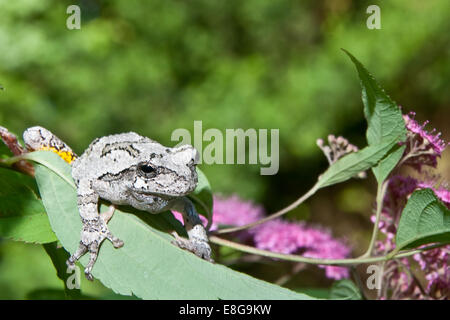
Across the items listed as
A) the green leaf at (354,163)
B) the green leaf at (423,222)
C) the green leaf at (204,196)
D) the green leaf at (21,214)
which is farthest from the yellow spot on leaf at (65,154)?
the green leaf at (423,222)

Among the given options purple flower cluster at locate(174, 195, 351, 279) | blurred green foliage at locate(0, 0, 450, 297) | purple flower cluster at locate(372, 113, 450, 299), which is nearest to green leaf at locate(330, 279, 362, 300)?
purple flower cluster at locate(372, 113, 450, 299)

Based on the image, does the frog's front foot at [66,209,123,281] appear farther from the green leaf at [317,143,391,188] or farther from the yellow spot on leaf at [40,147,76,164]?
the green leaf at [317,143,391,188]

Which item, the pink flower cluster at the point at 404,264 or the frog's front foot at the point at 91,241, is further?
the pink flower cluster at the point at 404,264

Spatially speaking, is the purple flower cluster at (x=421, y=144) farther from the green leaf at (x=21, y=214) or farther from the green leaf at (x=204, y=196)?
the green leaf at (x=21, y=214)

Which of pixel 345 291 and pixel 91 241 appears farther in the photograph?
pixel 345 291

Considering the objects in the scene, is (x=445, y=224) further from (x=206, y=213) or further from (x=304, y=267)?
(x=304, y=267)

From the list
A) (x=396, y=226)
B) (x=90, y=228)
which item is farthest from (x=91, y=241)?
(x=396, y=226)

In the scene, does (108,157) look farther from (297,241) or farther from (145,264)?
(297,241)
